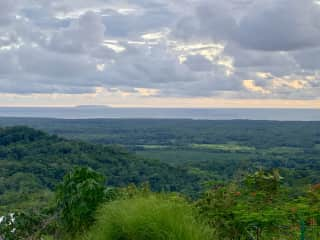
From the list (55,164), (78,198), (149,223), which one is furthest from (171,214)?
(55,164)

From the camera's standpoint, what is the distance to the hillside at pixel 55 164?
35438 mm

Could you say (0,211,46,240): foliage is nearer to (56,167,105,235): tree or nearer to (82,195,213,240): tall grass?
(56,167,105,235): tree

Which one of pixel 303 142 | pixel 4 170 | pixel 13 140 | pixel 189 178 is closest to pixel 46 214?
pixel 189 178

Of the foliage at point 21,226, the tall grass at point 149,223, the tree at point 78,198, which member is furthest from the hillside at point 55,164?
the tall grass at point 149,223

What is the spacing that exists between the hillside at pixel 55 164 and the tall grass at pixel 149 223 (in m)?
26.1

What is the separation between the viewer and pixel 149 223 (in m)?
3.98

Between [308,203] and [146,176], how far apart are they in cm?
3411

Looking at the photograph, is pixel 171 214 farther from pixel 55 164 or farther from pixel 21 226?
pixel 55 164

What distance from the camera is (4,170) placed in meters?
40.3

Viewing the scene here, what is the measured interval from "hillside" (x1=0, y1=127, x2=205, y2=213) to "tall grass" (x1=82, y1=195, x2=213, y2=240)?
2614 cm

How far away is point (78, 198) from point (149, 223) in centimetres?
134

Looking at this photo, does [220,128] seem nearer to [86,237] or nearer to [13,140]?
[13,140]

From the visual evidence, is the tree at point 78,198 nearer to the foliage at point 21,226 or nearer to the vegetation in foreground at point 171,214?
the vegetation in foreground at point 171,214

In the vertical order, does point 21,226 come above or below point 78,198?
below
